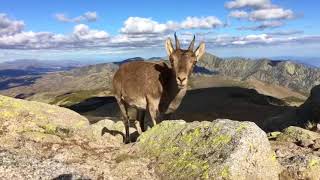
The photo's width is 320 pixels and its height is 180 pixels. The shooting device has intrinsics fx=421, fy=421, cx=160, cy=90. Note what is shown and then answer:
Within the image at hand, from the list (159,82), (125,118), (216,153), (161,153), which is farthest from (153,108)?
(216,153)

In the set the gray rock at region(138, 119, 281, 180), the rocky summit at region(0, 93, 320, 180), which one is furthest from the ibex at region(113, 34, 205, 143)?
the gray rock at region(138, 119, 281, 180)

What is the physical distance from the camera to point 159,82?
24.5 meters

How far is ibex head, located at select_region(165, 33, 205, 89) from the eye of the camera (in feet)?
73.4

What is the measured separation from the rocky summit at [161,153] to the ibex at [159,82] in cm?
421

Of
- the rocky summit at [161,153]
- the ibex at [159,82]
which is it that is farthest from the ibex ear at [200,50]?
the rocky summit at [161,153]

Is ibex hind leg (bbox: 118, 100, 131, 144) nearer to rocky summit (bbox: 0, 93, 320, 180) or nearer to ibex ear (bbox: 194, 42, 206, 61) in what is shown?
rocky summit (bbox: 0, 93, 320, 180)

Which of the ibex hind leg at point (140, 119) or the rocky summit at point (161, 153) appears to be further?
the ibex hind leg at point (140, 119)

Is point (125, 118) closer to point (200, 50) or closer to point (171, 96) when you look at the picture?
point (171, 96)

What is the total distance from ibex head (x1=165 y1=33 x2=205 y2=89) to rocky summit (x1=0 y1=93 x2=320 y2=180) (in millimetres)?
4278

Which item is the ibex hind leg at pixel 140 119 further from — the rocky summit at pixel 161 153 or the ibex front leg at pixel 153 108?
the rocky summit at pixel 161 153

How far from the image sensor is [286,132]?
22391 mm

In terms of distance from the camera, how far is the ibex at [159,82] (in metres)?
22.8

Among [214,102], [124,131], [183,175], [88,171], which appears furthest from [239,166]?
[214,102]

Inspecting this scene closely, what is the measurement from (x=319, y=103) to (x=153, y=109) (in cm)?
2968
